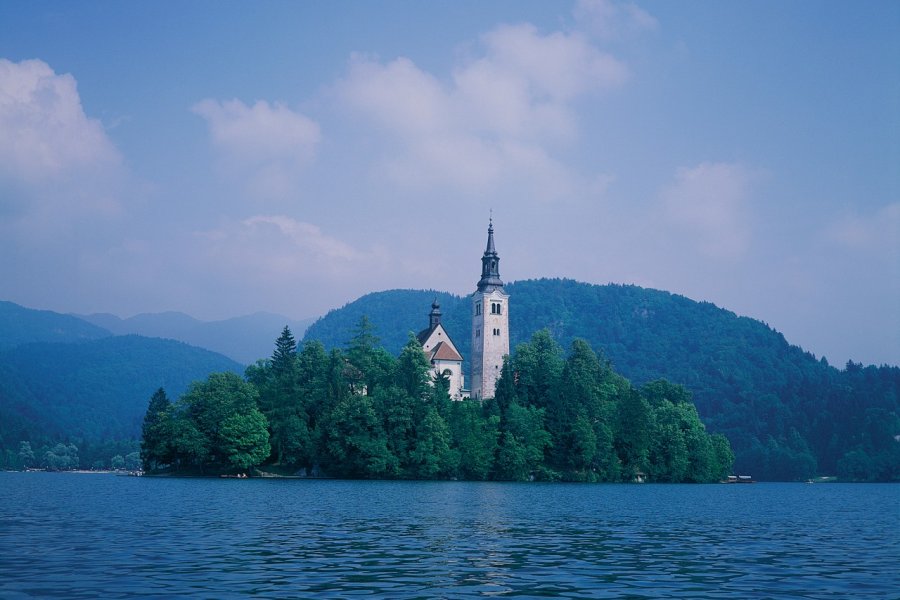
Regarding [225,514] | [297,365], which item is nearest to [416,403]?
[297,365]

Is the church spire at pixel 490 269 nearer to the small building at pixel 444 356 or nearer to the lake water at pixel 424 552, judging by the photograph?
the small building at pixel 444 356

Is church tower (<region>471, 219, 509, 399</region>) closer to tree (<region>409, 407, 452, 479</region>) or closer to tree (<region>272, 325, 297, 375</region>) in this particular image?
tree (<region>272, 325, 297, 375</region>)

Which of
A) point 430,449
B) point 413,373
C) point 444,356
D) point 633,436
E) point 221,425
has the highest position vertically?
point 444,356

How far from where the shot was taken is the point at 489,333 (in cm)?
15175

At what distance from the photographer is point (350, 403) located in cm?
10850

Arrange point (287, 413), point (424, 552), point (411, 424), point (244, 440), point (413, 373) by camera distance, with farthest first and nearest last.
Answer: point (413, 373)
point (287, 413)
point (411, 424)
point (244, 440)
point (424, 552)

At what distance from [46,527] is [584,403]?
9170 cm

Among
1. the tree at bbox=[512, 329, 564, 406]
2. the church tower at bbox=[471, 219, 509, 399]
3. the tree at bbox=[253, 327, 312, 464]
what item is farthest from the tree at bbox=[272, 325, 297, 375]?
the church tower at bbox=[471, 219, 509, 399]

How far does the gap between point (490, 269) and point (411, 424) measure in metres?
52.1

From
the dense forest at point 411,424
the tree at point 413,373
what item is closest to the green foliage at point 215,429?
the dense forest at point 411,424

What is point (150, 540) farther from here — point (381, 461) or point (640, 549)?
point (381, 461)

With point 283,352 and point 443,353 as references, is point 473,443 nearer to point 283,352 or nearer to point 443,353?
point 283,352

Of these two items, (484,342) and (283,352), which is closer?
(283,352)

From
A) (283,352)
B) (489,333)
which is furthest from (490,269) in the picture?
(283,352)
